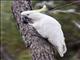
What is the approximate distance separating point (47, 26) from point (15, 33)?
2252mm

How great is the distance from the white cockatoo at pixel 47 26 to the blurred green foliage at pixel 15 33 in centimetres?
157

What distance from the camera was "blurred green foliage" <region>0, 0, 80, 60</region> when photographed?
3910 millimetres

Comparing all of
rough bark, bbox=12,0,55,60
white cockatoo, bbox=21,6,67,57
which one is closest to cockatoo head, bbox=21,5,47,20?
white cockatoo, bbox=21,6,67,57

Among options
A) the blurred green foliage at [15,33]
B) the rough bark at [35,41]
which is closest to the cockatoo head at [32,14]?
the rough bark at [35,41]

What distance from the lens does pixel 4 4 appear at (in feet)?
13.8

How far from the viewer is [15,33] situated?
173 inches

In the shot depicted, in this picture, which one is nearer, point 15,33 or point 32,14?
point 32,14

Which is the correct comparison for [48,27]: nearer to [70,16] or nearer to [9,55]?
[70,16]

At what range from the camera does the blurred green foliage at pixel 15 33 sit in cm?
391

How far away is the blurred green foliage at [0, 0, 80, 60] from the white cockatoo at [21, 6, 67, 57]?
5.14 feet

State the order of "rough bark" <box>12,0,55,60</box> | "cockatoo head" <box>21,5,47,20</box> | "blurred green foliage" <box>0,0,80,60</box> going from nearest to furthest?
"cockatoo head" <box>21,5,47,20</box> → "rough bark" <box>12,0,55,60</box> → "blurred green foliage" <box>0,0,80,60</box>

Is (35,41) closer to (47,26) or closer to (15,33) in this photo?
(47,26)

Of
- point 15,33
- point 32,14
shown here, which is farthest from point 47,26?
point 15,33

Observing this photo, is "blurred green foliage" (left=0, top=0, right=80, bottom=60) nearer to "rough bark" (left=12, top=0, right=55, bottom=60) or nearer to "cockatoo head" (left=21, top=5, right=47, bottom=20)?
"rough bark" (left=12, top=0, right=55, bottom=60)
